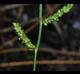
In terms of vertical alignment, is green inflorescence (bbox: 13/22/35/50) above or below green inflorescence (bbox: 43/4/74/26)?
below

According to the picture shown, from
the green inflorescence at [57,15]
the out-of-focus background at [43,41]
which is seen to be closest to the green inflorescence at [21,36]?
the green inflorescence at [57,15]

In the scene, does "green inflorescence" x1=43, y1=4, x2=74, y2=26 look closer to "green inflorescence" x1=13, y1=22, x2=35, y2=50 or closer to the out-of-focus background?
"green inflorescence" x1=13, y1=22, x2=35, y2=50

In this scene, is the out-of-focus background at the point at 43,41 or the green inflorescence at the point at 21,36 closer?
the green inflorescence at the point at 21,36

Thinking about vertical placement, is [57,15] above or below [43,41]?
above

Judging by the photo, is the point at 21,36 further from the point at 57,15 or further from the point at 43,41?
the point at 43,41

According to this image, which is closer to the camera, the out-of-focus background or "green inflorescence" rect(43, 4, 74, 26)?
"green inflorescence" rect(43, 4, 74, 26)

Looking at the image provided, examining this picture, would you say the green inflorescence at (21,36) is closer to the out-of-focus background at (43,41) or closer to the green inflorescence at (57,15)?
the green inflorescence at (57,15)

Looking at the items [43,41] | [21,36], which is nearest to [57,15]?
[21,36]

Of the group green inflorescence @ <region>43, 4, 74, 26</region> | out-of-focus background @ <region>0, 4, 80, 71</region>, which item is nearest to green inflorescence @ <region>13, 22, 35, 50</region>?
green inflorescence @ <region>43, 4, 74, 26</region>
